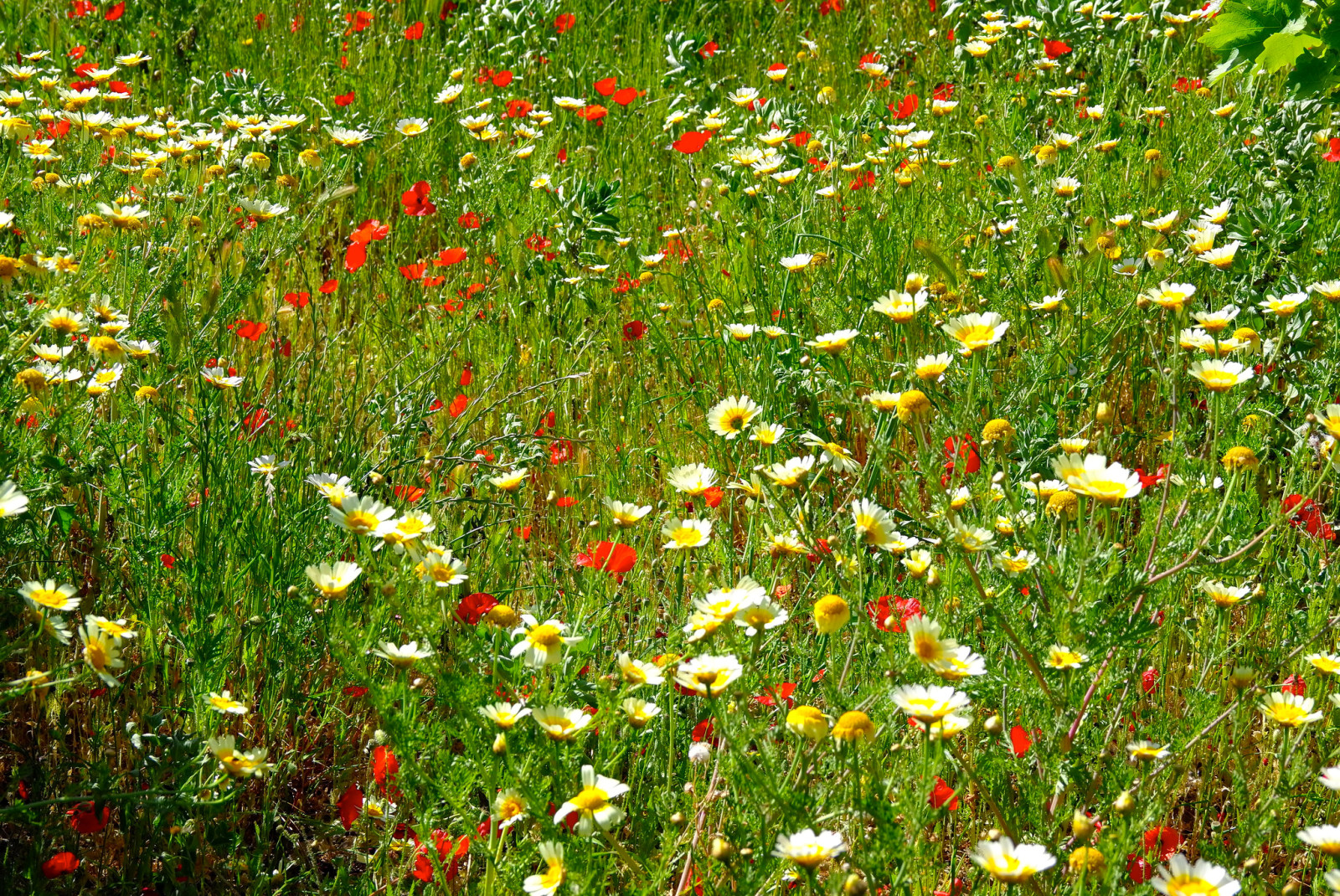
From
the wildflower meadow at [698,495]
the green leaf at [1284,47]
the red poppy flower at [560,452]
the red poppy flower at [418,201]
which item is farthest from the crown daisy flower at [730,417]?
the red poppy flower at [418,201]

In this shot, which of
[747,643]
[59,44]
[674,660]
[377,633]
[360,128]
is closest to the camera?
[747,643]

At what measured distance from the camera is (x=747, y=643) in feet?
4.49

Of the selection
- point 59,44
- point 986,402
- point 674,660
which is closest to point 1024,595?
point 986,402

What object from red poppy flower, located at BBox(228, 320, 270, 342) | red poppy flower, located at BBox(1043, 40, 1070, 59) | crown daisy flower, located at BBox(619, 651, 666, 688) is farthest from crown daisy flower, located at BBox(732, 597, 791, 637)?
red poppy flower, located at BBox(1043, 40, 1070, 59)

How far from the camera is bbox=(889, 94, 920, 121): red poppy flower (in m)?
3.60

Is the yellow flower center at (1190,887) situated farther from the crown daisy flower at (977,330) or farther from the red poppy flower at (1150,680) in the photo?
the crown daisy flower at (977,330)

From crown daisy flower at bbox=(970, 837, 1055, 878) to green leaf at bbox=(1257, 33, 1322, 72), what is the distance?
5.48 ft

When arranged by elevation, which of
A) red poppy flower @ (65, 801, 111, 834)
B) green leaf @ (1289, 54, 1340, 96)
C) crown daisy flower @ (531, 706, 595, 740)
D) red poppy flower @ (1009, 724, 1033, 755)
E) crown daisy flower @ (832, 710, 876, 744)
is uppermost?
green leaf @ (1289, 54, 1340, 96)

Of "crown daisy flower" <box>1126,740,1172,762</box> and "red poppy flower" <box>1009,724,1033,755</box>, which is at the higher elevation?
"crown daisy flower" <box>1126,740,1172,762</box>

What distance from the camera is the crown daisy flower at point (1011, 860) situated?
3.76 feet

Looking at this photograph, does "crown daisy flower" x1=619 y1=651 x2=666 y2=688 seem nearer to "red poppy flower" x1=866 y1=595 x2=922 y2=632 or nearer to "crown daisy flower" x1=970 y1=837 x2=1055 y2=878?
"red poppy flower" x1=866 y1=595 x2=922 y2=632

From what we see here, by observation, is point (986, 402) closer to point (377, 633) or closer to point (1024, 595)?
point (1024, 595)

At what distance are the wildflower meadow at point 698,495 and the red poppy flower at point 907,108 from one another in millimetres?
54

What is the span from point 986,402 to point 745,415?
534 millimetres
